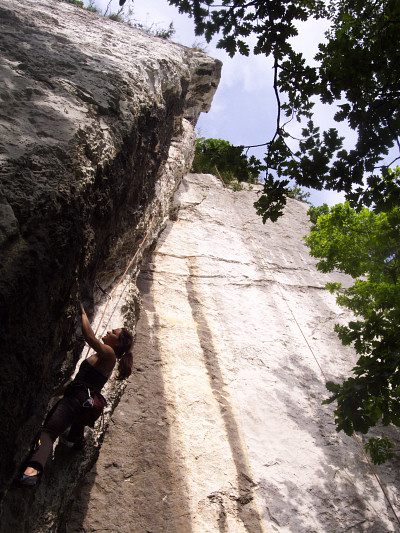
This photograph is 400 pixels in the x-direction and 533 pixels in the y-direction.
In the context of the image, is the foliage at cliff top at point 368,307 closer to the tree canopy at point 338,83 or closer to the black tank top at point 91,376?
the tree canopy at point 338,83

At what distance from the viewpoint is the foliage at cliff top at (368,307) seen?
4645 millimetres

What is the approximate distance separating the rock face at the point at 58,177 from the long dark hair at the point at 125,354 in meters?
0.43

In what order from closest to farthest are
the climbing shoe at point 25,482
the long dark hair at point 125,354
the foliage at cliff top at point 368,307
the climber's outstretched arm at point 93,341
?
the climbing shoe at point 25,482
the climber's outstretched arm at point 93,341
the long dark hair at point 125,354
the foliage at cliff top at point 368,307

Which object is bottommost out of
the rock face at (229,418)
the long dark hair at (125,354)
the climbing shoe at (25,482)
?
the rock face at (229,418)

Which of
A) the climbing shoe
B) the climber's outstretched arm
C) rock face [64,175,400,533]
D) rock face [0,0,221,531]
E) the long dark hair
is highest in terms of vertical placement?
rock face [0,0,221,531]

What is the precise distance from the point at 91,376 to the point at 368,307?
5152 millimetres

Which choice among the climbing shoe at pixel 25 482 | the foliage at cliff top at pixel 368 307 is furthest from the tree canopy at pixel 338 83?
the climbing shoe at pixel 25 482

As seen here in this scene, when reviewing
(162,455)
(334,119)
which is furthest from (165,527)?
(334,119)

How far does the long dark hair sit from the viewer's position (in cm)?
A: 400

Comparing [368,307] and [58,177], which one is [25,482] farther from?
[368,307]

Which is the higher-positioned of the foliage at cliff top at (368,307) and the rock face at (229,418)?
the foliage at cliff top at (368,307)

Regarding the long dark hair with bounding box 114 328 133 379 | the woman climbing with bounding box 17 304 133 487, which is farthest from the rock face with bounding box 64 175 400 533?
the long dark hair with bounding box 114 328 133 379

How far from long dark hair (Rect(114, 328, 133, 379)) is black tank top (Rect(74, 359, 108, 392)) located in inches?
13.0

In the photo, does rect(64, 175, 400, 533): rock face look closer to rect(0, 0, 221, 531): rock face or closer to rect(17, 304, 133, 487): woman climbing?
rect(0, 0, 221, 531): rock face
